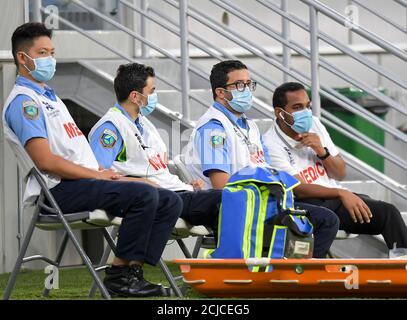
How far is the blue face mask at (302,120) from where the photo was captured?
286 inches

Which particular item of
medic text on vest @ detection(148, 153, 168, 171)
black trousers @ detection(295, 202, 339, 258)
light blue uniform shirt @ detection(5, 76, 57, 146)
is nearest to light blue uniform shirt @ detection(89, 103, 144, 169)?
medic text on vest @ detection(148, 153, 168, 171)

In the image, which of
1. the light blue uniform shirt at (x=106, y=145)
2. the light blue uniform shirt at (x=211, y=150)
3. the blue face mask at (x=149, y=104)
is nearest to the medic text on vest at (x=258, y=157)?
the light blue uniform shirt at (x=211, y=150)

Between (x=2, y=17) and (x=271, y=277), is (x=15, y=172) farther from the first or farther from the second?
(x=271, y=277)

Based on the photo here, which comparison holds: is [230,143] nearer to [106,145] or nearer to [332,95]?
[106,145]

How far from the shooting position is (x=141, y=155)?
22.6ft

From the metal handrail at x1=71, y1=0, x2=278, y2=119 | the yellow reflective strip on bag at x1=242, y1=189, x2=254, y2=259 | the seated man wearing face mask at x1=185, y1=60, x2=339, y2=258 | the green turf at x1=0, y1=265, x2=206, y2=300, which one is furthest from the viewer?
the metal handrail at x1=71, y1=0, x2=278, y2=119

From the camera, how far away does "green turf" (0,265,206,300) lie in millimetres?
6855

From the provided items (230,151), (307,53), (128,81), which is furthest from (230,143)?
(307,53)

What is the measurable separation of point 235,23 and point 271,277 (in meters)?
4.92

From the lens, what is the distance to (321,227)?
6.73 meters

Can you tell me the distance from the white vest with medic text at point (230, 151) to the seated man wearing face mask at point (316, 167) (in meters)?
0.18

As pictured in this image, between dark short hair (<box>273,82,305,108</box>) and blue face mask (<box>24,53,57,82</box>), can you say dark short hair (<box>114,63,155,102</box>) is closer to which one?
blue face mask (<box>24,53,57,82</box>)

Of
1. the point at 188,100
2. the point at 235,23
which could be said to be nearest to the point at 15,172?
the point at 188,100

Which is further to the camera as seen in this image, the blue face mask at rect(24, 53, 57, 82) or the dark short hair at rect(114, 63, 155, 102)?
the dark short hair at rect(114, 63, 155, 102)
